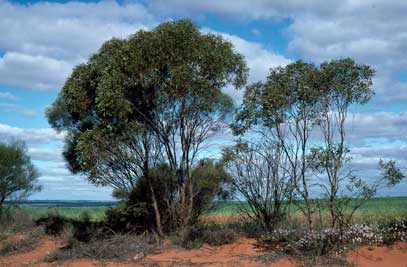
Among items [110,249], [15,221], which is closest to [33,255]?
[110,249]

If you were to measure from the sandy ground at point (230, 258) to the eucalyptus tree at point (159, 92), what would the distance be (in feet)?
7.20

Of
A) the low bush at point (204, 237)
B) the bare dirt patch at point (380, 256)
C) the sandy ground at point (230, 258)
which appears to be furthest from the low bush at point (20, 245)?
the bare dirt patch at point (380, 256)

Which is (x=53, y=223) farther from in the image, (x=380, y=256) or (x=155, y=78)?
(x=380, y=256)

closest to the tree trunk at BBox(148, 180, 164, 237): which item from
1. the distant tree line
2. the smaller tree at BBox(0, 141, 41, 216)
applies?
the distant tree line

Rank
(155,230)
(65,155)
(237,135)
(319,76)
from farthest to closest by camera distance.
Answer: (65,155), (155,230), (237,135), (319,76)

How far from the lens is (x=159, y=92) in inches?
642

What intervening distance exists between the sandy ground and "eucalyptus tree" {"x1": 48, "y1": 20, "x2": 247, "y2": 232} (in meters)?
2.20

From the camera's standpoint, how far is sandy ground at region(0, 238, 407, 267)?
517 inches

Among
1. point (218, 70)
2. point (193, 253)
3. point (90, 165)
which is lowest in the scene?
point (193, 253)

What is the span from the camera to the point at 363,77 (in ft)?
46.5

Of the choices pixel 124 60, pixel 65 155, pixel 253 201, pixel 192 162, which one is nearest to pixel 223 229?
pixel 253 201

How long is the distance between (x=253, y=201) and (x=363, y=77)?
15.4 ft

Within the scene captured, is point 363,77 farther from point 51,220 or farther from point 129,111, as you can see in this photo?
point 51,220

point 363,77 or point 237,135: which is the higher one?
point 363,77
